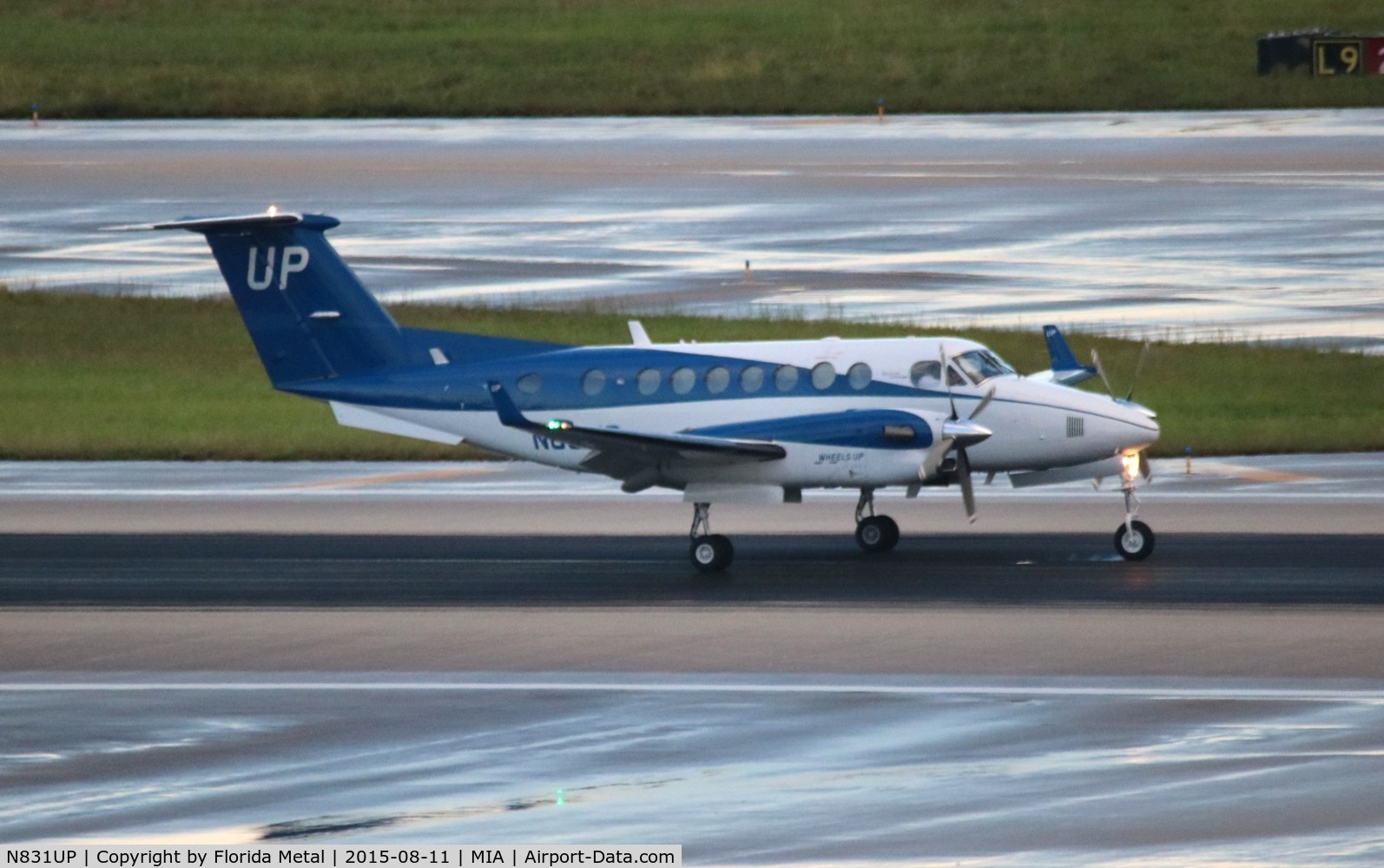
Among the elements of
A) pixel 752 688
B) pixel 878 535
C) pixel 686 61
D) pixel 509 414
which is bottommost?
pixel 752 688

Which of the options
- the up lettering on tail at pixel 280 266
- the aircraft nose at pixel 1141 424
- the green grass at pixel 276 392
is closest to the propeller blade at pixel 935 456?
the aircraft nose at pixel 1141 424

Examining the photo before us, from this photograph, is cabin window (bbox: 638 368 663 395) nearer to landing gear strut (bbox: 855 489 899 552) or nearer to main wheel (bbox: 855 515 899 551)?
landing gear strut (bbox: 855 489 899 552)

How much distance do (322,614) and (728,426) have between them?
16.7 feet

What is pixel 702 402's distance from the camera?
75.9 feet

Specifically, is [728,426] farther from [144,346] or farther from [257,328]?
[144,346]

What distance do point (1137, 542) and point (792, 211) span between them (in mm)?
29771

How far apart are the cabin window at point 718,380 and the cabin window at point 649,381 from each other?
0.56m

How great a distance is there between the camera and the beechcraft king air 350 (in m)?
22.0

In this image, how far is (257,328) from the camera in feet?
81.0

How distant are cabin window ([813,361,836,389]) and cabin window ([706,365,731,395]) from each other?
968 mm

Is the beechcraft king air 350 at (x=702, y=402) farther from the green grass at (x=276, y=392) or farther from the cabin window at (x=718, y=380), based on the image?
the green grass at (x=276, y=392)

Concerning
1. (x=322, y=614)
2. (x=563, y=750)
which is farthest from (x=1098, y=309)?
(x=563, y=750)

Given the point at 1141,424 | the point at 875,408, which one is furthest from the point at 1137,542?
the point at 875,408

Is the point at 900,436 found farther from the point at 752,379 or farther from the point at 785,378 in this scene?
the point at 752,379
